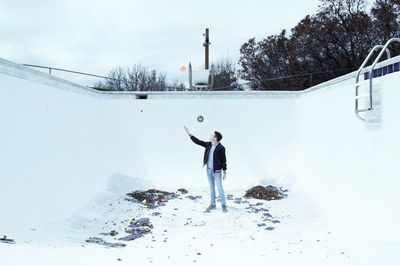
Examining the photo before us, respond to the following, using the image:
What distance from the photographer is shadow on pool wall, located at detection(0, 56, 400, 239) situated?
4.43 metres

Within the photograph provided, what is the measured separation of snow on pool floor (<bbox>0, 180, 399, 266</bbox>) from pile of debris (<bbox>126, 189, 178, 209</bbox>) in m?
0.20

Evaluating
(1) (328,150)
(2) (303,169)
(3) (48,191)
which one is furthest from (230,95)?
(3) (48,191)

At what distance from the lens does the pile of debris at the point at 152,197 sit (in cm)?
658

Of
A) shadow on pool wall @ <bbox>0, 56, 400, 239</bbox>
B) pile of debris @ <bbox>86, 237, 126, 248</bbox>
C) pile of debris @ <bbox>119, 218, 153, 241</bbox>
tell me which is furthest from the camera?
pile of debris @ <bbox>119, 218, 153, 241</bbox>

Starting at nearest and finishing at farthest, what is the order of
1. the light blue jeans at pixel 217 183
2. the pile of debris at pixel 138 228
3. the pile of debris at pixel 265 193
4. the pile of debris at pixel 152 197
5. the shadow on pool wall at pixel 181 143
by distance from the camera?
the shadow on pool wall at pixel 181 143 < the pile of debris at pixel 138 228 < the light blue jeans at pixel 217 183 < the pile of debris at pixel 152 197 < the pile of debris at pixel 265 193

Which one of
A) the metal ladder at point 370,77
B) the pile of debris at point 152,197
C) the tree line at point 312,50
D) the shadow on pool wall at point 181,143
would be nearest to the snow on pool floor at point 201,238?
the pile of debris at point 152,197

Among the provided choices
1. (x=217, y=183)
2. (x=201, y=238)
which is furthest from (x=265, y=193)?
(x=201, y=238)

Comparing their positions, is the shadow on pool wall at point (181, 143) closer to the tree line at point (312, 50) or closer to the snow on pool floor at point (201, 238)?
the snow on pool floor at point (201, 238)

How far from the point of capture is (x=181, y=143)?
8.23 meters

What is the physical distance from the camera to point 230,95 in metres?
8.31

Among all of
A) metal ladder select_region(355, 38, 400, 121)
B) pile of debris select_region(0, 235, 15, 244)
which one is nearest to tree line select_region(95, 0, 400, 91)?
metal ladder select_region(355, 38, 400, 121)

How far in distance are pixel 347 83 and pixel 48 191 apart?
4.47 metres

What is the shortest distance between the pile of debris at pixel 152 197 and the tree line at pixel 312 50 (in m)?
6.36

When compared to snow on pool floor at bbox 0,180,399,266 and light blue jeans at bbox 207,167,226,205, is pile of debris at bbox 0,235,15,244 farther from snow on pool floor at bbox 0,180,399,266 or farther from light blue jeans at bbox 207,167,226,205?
light blue jeans at bbox 207,167,226,205
